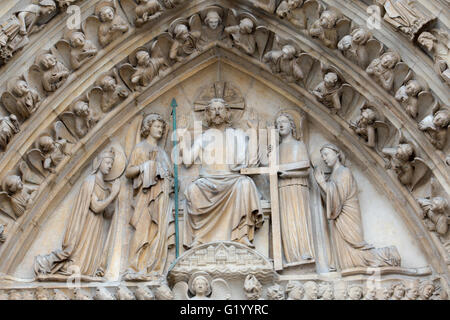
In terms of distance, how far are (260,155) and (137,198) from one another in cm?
119

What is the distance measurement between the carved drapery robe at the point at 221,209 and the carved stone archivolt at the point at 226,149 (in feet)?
0.06

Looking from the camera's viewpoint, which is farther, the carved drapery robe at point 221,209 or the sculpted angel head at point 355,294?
the carved drapery robe at point 221,209

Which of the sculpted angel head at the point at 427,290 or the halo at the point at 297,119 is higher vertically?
the halo at the point at 297,119

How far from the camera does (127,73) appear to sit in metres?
9.29

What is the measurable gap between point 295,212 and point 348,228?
1.60ft

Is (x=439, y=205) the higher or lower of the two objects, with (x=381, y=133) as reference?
lower

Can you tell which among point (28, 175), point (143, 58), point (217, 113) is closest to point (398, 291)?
point (217, 113)

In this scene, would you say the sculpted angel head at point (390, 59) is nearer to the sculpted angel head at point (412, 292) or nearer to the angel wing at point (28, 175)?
the sculpted angel head at point (412, 292)

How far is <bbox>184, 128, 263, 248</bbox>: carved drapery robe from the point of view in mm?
8820

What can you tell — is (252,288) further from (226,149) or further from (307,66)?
(307,66)

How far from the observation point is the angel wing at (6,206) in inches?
336

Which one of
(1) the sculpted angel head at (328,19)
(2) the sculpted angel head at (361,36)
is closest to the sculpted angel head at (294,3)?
(1) the sculpted angel head at (328,19)

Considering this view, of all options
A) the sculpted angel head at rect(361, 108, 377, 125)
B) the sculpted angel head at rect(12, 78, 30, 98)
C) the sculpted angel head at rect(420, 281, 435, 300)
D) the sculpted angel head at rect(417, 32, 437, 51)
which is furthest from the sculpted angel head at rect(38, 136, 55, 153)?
the sculpted angel head at rect(420, 281, 435, 300)
